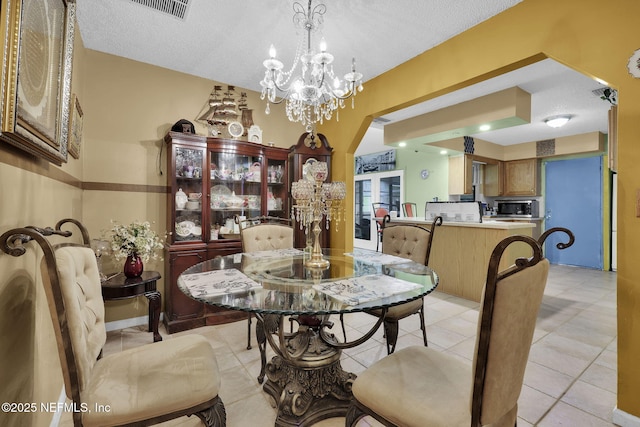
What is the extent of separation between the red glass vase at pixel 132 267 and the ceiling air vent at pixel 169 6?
6.50 feet

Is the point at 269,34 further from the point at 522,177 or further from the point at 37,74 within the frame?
the point at 522,177

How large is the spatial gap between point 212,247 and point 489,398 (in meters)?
2.74

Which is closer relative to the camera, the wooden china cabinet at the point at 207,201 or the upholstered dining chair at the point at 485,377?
the upholstered dining chair at the point at 485,377

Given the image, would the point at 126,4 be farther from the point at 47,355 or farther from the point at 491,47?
the point at 491,47

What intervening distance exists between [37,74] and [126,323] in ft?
8.40

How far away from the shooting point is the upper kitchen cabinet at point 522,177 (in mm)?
6391

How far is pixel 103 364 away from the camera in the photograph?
1220 mm

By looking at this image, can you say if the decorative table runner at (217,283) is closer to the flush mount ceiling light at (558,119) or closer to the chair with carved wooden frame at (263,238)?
the chair with carved wooden frame at (263,238)

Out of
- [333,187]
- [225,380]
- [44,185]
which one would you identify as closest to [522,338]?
[333,187]

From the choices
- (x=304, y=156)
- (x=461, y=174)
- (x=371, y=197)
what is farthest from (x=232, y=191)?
(x=371, y=197)

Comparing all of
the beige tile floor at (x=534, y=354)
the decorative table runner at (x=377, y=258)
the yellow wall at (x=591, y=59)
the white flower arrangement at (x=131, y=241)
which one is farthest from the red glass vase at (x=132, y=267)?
the yellow wall at (x=591, y=59)

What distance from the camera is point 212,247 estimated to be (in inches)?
119

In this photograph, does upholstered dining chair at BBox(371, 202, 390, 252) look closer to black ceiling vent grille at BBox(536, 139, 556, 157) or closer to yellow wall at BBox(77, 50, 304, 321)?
black ceiling vent grille at BBox(536, 139, 556, 157)

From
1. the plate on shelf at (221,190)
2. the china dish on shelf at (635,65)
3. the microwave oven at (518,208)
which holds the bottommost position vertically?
the microwave oven at (518,208)
